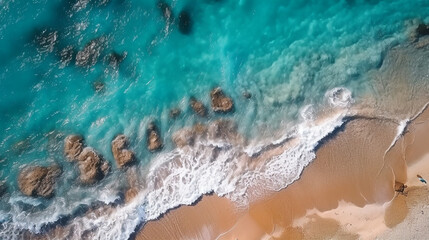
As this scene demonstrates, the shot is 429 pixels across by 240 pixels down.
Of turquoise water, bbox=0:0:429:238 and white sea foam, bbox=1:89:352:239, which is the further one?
turquoise water, bbox=0:0:429:238

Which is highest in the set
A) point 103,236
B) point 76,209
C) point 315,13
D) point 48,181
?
point 315,13

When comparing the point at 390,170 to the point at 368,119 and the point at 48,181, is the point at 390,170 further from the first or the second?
the point at 48,181

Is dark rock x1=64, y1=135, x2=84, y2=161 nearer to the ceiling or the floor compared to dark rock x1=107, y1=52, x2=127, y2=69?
nearer to the floor

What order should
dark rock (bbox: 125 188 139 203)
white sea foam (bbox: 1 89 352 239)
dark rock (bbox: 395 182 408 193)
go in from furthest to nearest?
dark rock (bbox: 125 188 139 203) → white sea foam (bbox: 1 89 352 239) → dark rock (bbox: 395 182 408 193)

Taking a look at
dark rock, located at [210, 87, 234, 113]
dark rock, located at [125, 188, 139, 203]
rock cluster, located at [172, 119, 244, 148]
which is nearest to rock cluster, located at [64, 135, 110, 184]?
dark rock, located at [125, 188, 139, 203]

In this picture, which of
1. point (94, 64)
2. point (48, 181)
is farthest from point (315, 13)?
point (48, 181)

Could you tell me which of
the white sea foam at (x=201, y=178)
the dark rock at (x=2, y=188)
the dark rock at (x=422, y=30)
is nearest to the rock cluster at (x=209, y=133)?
the white sea foam at (x=201, y=178)

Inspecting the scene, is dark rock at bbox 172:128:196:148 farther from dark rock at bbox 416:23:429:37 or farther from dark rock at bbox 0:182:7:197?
dark rock at bbox 416:23:429:37

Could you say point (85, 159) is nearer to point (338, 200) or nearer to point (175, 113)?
point (175, 113)
